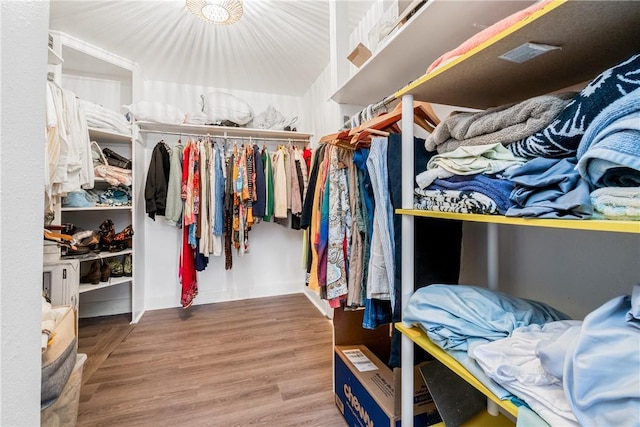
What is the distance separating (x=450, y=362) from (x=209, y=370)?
5.33 ft

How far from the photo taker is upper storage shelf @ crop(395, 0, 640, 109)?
1.57ft

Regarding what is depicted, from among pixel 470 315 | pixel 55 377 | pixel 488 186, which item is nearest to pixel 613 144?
pixel 488 186

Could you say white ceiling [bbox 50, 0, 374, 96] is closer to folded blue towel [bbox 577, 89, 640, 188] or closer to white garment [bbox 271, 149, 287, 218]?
white garment [bbox 271, 149, 287, 218]

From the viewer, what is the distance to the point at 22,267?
1.59 ft

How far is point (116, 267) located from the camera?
2420 mm

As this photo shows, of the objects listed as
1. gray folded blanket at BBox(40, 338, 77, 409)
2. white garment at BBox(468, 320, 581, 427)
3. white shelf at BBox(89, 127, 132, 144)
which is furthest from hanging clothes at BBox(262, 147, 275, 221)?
white garment at BBox(468, 320, 581, 427)

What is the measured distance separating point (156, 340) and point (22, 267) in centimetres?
201

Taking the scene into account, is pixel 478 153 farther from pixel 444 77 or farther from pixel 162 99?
pixel 162 99

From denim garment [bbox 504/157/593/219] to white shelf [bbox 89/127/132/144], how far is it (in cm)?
274

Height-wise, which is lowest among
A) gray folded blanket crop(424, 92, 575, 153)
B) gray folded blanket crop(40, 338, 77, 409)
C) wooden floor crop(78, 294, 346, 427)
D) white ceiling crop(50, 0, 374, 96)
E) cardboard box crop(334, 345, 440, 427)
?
wooden floor crop(78, 294, 346, 427)

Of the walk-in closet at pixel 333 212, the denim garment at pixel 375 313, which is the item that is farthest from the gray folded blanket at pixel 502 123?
the denim garment at pixel 375 313

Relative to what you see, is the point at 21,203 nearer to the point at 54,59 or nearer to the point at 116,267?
the point at 54,59

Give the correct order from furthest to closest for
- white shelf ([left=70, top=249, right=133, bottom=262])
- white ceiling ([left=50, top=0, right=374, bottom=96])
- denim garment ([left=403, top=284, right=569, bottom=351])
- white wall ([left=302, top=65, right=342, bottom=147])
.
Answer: white wall ([left=302, top=65, right=342, bottom=147]) → white shelf ([left=70, top=249, right=133, bottom=262]) → white ceiling ([left=50, top=0, right=374, bottom=96]) → denim garment ([left=403, top=284, right=569, bottom=351])

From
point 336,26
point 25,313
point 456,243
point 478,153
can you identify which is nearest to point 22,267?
point 25,313
